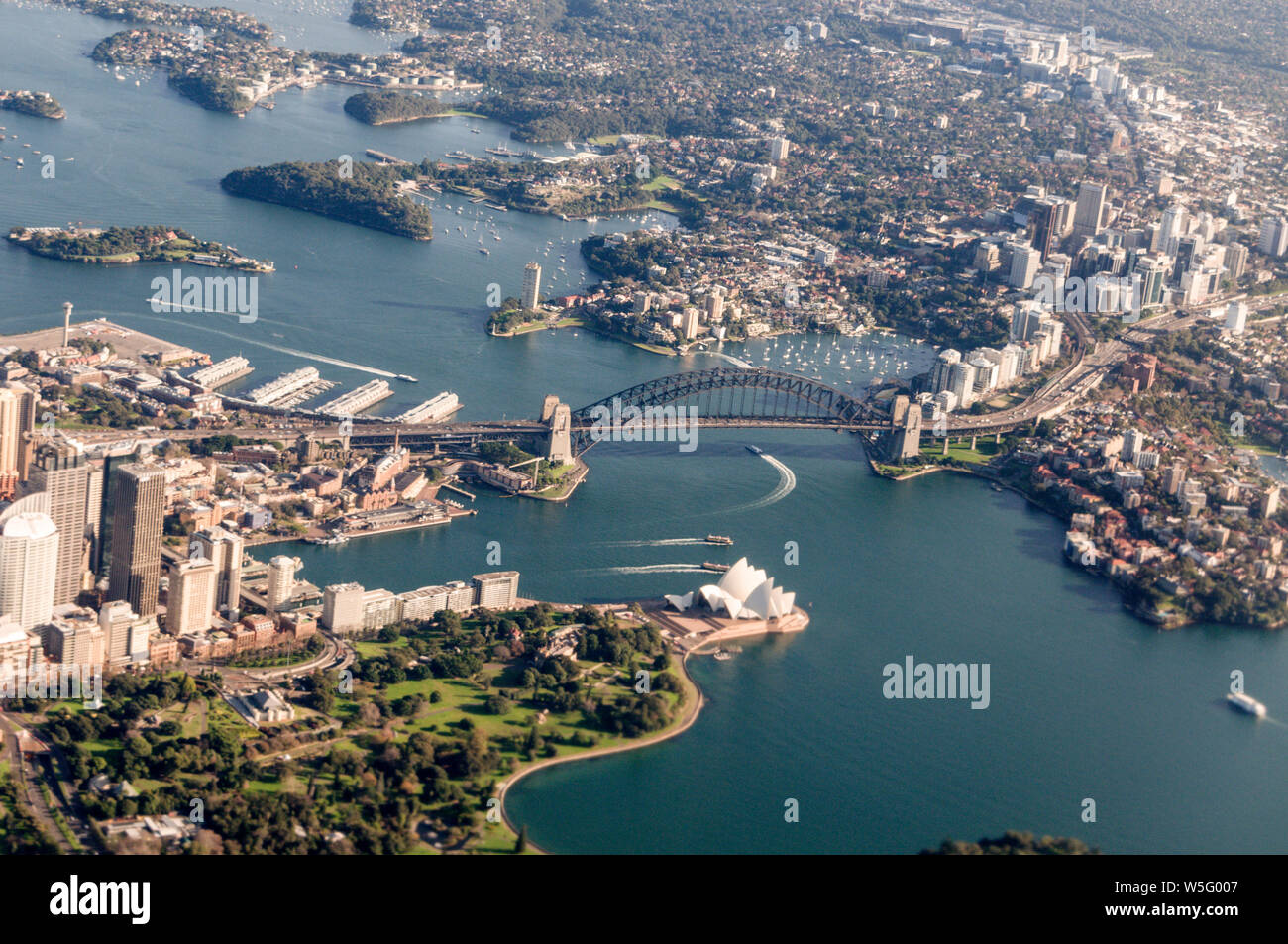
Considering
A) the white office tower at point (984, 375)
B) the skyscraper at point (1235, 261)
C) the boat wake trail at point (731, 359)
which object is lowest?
the boat wake trail at point (731, 359)

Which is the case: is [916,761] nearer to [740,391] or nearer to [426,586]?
[426,586]

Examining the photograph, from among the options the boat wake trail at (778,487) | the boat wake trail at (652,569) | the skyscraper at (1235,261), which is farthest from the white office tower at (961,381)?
the skyscraper at (1235,261)

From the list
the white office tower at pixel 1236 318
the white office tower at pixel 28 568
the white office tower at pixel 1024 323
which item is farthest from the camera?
the white office tower at pixel 1236 318

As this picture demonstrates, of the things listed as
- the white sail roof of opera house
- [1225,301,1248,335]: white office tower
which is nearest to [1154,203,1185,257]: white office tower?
[1225,301,1248,335]: white office tower

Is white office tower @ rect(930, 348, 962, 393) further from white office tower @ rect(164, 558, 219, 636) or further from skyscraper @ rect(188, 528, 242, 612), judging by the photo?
white office tower @ rect(164, 558, 219, 636)

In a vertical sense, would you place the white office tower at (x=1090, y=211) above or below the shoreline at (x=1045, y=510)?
above

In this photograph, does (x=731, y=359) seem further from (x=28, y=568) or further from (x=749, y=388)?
(x=28, y=568)

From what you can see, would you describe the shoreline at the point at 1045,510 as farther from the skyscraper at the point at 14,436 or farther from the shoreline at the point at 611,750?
the skyscraper at the point at 14,436
